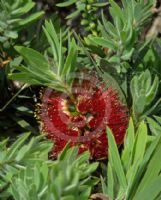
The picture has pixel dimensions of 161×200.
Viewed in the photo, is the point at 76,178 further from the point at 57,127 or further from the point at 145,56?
the point at 145,56

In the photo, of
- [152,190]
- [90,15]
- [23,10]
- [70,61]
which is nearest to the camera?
[152,190]

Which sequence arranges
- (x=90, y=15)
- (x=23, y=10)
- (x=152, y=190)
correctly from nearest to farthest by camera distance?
1. (x=152, y=190)
2. (x=23, y=10)
3. (x=90, y=15)

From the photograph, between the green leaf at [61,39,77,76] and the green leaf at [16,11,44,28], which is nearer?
the green leaf at [61,39,77,76]

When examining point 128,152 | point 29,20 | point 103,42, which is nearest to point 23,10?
point 29,20

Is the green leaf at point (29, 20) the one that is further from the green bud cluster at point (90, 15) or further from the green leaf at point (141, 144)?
the green leaf at point (141, 144)

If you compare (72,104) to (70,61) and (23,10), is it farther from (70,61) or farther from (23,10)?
(23,10)

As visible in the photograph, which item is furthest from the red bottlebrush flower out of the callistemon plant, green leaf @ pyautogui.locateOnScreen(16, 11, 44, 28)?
green leaf @ pyautogui.locateOnScreen(16, 11, 44, 28)

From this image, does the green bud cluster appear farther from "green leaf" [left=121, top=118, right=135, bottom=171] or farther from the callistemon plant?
"green leaf" [left=121, top=118, right=135, bottom=171]
